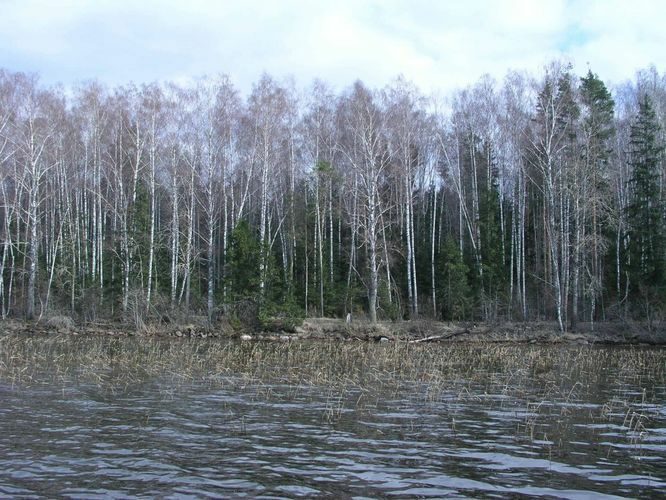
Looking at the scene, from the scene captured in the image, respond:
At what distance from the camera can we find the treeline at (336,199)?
3353 centimetres

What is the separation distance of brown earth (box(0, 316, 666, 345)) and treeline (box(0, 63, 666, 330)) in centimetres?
128

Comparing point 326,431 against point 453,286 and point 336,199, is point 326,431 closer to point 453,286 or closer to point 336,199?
point 453,286

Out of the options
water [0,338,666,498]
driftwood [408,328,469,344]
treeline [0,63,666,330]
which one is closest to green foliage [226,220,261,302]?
treeline [0,63,666,330]

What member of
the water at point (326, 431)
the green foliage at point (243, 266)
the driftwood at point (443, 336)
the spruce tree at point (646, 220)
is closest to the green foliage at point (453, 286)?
the driftwood at point (443, 336)

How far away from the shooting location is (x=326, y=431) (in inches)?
364

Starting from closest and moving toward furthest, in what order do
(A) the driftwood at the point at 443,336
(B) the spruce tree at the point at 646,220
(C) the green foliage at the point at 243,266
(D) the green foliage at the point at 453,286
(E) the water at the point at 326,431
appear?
(E) the water at the point at 326,431, (A) the driftwood at the point at 443,336, (C) the green foliage at the point at 243,266, (B) the spruce tree at the point at 646,220, (D) the green foliage at the point at 453,286

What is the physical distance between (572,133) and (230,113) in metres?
20.0

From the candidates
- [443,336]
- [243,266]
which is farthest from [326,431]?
[243,266]

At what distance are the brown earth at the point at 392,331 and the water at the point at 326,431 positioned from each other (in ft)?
40.8

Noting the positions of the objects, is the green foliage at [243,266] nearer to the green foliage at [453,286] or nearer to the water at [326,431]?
the green foliage at [453,286]

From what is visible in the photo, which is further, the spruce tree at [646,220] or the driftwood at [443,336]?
the spruce tree at [646,220]

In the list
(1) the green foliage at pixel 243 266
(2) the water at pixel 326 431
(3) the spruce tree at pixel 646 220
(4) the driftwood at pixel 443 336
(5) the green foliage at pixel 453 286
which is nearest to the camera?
(2) the water at pixel 326 431

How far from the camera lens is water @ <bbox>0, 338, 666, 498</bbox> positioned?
6.72 m

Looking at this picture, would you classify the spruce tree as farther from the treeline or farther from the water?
the water
